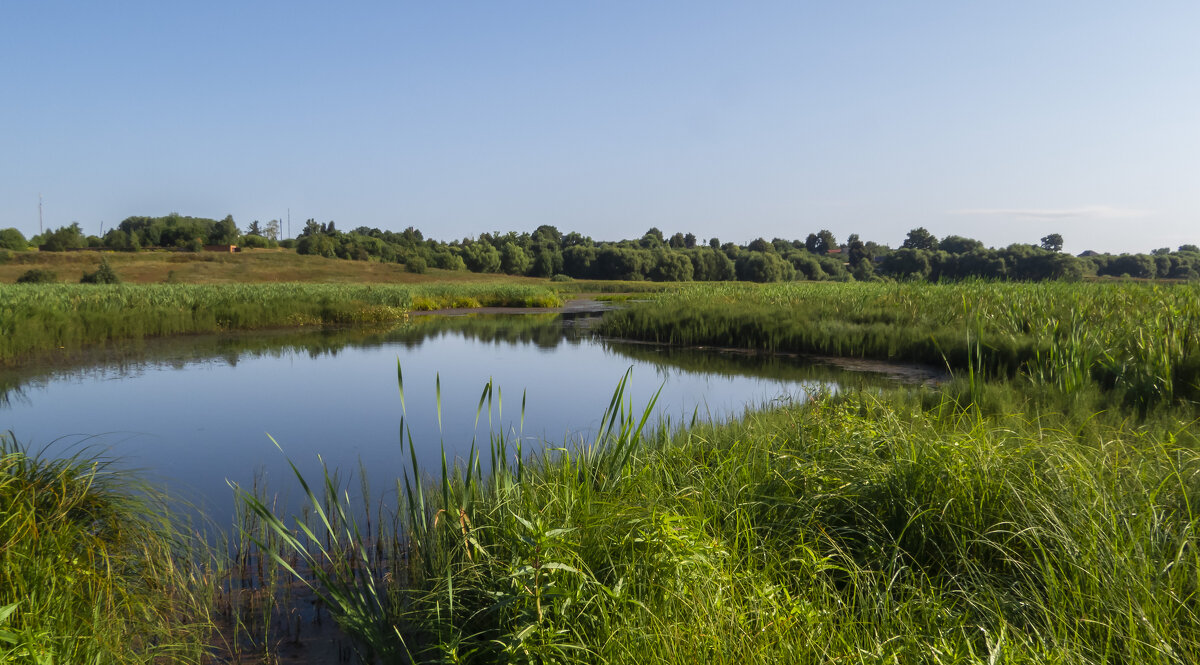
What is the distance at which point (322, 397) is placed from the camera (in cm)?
955

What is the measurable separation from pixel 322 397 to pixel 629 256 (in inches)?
Answer: 2635

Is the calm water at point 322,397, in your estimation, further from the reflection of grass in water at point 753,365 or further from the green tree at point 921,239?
the green tree at point 921,239

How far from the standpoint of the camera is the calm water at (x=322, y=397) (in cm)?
625

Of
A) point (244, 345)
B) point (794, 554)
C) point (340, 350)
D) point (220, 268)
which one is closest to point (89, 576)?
point (794, 554)

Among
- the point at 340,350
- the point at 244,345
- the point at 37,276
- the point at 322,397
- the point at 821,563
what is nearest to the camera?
the point at 821,563

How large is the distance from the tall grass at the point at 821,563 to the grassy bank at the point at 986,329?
1.48 metres

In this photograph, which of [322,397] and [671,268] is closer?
[322,397]

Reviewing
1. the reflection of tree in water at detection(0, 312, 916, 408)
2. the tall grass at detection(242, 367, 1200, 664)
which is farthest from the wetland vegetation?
the reflection of tree in water at detection(0, 312, 916, 408)

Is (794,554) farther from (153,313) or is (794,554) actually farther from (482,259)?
(482,259)

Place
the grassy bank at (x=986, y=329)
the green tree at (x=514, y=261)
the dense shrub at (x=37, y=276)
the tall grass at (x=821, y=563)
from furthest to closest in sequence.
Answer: the green tree at (x=514, y=261), the dense shrub at (x=37, y=276), the grassy bank at (x=986, y=329), the tall grass at (x=821, y=563)

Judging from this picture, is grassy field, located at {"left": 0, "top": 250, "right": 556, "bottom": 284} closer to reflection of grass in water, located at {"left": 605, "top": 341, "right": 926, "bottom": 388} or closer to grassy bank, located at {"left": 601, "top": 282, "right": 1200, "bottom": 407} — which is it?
grassy bank, located at {"left": 601, "top": 282, "right": 1200, "bottom": 407}

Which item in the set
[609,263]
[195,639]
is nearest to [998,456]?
[195,639]

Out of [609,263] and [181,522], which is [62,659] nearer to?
[181,522]

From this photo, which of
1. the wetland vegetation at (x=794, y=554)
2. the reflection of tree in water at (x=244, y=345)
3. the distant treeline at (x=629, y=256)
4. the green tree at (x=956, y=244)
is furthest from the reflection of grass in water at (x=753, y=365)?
the green tree at (x=956, y=244)
